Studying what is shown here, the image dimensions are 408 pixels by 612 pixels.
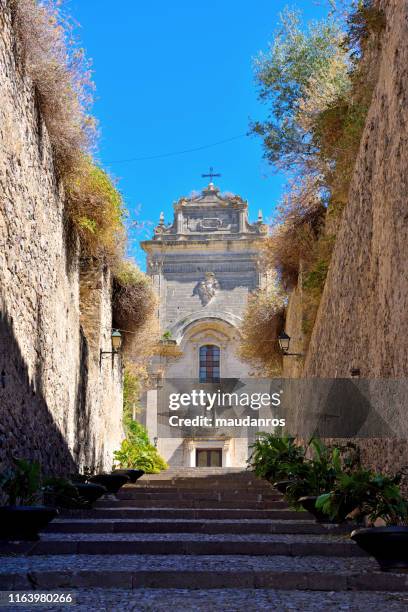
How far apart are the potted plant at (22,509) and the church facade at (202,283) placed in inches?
1015

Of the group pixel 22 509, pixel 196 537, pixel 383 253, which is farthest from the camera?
pixel 196 537

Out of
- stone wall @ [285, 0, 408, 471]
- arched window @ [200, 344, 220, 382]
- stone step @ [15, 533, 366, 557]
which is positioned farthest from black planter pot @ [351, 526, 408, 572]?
arched window @ [200, 344, 220, 382]

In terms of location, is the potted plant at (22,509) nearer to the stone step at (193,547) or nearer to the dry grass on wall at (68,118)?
the stone step at (193,547)

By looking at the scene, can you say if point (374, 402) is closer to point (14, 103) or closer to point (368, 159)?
point (368, 159)

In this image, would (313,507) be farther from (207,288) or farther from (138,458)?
(207,288)

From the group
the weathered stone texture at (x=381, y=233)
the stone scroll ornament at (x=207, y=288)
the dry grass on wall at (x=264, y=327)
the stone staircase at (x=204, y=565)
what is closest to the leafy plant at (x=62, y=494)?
the stone staircase at (x=204, y=565)

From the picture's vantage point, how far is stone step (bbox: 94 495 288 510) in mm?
9891

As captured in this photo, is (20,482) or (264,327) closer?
(20,482)

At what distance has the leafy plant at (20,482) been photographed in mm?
6949

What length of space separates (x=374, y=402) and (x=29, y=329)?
11.5 feet

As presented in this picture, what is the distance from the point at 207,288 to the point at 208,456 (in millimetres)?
6739

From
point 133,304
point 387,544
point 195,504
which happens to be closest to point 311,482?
point 195,504

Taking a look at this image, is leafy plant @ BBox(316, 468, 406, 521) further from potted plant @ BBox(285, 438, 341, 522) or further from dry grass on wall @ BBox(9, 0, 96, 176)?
dry grass on wall @ BBox(9, 0, 96, 176)

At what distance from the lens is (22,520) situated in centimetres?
658
